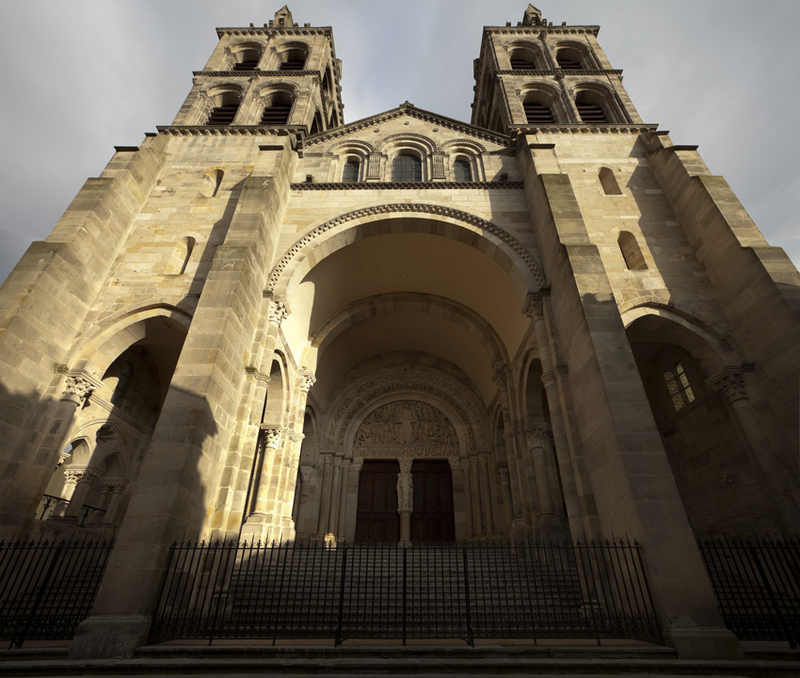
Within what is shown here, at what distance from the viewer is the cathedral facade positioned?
8.31m

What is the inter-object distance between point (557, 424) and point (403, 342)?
10.3 metres

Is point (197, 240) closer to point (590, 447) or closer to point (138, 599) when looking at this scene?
point (138, 599)

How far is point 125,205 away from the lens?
12766 millimetres

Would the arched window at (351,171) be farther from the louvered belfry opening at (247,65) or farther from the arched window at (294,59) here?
the louvered belfry opening at (247,65)

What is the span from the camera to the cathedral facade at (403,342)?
27.3 feet

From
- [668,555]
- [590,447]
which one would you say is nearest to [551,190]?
[590,447]

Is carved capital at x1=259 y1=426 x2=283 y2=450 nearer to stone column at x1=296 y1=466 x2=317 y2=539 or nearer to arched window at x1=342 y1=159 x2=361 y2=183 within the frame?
stone column at x1=296 y1=466 x2=317 y2=539

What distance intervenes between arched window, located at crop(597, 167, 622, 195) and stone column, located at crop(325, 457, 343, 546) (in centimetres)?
1403

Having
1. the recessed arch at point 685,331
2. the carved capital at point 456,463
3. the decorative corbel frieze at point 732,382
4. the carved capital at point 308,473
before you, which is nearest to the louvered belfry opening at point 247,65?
the carved capital at point 308,473

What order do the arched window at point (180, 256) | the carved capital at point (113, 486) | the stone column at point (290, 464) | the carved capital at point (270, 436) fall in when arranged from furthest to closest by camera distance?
the carved capital at point (113, 486)
the carved capital at point (270, 436)
the stone column at point (290, 464)
the arched window at point (180, 256)

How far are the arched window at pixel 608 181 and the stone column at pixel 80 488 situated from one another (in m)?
19.0

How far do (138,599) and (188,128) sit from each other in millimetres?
15565

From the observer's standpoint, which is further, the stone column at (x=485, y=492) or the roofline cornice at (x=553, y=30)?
the roofline cornice at (x=553, y=30)

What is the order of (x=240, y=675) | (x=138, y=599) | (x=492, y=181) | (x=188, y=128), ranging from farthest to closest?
(x=188, y=128) → (x=492, y=181) → (x=138, y=599) → (x=240, y=675)
